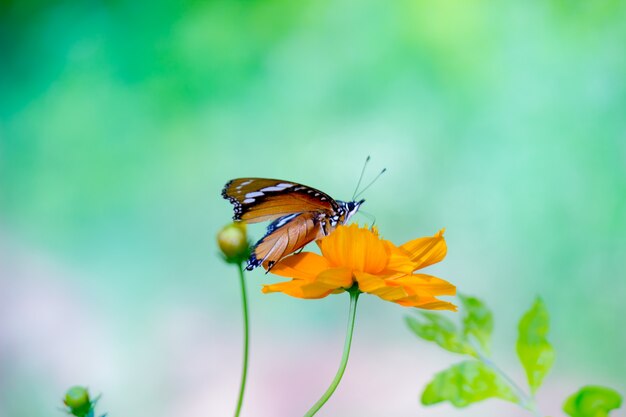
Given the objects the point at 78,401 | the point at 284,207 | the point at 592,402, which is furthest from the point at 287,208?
the point at 592,402

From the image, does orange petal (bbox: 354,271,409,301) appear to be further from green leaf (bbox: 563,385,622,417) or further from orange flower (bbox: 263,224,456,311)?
green leaf (bbox: 563,385,622,417)

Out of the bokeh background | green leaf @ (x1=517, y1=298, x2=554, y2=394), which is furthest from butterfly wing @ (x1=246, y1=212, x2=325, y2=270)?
the bokeh background

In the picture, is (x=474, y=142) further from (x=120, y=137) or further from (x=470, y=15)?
(x=120, y=137)

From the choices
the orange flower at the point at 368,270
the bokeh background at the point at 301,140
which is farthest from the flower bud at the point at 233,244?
the bokeh background at the point at 301,140

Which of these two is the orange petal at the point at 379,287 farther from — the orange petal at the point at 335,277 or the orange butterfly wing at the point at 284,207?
the orange butterfly wing at the point at 284,207

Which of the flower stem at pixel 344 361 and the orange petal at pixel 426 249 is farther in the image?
the orange petal at pixel 426 249

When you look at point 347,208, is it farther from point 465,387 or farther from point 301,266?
point 465,387
